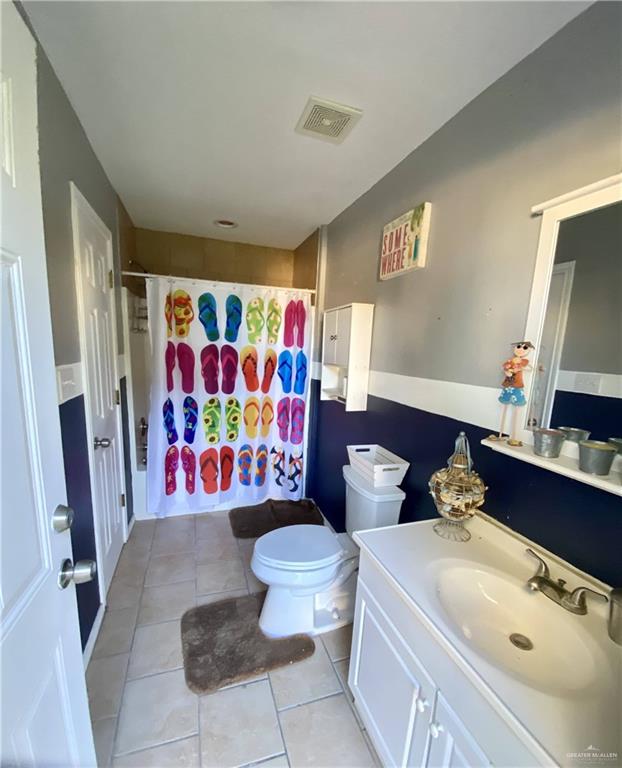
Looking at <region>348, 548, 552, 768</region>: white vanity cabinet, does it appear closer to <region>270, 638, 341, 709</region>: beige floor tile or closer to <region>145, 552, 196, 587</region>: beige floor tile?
<region>270, 638, 341, 709</region>: beige floor tile

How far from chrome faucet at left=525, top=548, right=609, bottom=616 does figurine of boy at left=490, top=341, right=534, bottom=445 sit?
0.36 meters

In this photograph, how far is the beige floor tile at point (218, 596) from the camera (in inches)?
65.4

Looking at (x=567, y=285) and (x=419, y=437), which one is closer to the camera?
(x=567, y=285)

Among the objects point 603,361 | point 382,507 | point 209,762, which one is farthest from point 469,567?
point 209,762

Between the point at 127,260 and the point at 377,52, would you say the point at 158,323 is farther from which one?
the point at 377,52

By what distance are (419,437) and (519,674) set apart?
85 centimetres

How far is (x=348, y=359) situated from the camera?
1.85 meters

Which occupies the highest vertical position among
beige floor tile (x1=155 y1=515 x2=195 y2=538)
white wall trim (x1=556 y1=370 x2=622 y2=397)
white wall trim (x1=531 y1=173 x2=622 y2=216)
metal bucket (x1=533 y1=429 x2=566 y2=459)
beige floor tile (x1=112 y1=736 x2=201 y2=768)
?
white wall trim (x1=531 y1=173 x2=622 y2=216)

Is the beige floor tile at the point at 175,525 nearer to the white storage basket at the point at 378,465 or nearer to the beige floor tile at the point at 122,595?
the beige floor tile at the point at 122,595

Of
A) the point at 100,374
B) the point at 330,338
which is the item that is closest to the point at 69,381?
the point at 100,374

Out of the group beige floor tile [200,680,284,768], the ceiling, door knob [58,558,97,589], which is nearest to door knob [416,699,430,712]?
beige floor tile [200,680,284,768]

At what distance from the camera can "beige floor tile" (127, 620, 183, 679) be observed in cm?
131

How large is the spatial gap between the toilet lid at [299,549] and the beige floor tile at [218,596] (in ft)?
1.41

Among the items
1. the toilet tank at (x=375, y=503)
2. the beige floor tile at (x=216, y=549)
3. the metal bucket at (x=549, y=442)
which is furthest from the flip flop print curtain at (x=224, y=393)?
the metal bucket at (x=549, y=442)
